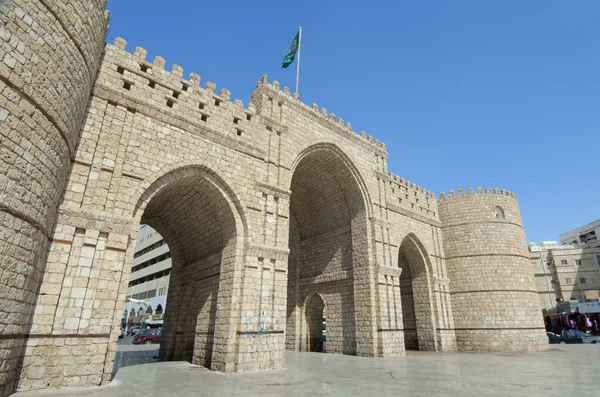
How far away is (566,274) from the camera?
45.9 meters

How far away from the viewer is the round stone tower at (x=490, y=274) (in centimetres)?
1995

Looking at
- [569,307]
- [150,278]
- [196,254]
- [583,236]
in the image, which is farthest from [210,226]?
[583,236]

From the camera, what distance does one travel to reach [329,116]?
58.9 ft

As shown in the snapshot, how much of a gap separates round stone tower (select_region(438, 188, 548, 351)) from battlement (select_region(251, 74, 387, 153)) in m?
7.62

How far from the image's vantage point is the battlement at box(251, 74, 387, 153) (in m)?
15.6

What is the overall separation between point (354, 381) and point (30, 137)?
931 centimetres

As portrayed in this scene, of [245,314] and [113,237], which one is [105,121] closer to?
[113,237]

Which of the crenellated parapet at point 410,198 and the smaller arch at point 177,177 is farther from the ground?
the crenellated parapet at point 410,198

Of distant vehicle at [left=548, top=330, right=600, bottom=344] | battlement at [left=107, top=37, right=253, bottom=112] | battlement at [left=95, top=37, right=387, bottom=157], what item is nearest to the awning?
distant vehicle at [left=548, top=330, right=600, bottom=344]

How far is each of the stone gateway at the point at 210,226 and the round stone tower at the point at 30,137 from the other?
0.04 meters

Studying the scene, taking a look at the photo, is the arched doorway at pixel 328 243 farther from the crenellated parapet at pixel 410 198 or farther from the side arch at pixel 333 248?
the crenellated parapet at pixel 410 198

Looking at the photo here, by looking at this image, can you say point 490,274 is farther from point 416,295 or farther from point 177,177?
point 177,177

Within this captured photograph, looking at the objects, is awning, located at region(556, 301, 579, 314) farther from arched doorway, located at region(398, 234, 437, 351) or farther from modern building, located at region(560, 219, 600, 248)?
arched doorway, located at region(398, 234, 437, 351)

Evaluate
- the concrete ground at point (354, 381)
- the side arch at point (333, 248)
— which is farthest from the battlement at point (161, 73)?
the concrete ground at point (354, 381)
